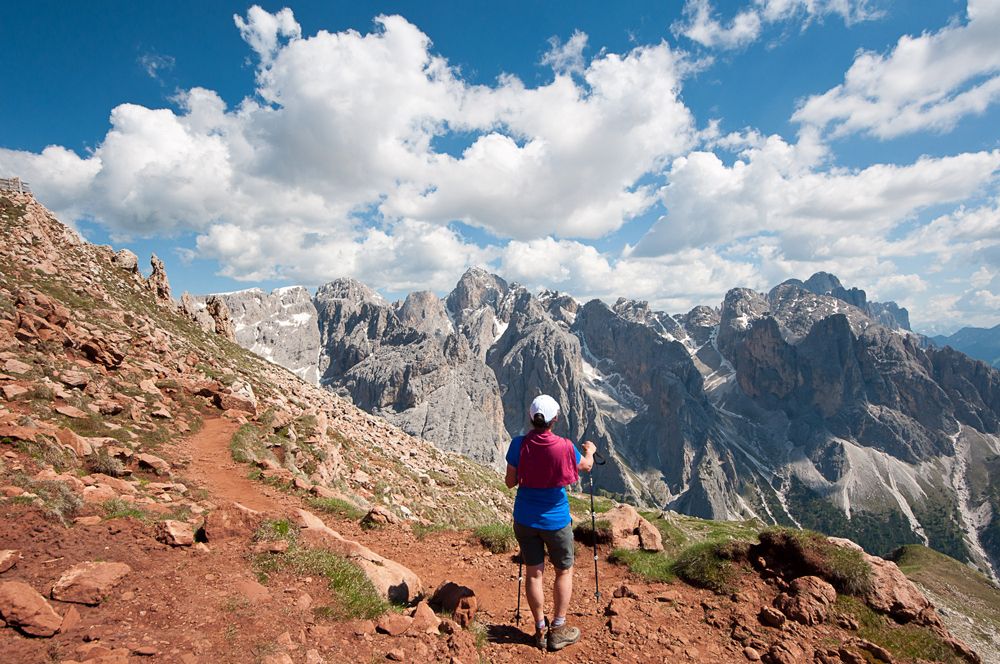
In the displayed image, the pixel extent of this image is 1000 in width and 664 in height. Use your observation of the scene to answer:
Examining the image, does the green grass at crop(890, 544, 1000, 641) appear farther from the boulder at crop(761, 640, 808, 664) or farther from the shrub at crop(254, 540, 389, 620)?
the shrub at crop(254, 540, 389, 620)

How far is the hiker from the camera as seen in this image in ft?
25.7

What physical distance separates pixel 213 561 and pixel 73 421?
10.7 metres

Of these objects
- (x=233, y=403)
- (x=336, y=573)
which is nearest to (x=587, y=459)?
(x=336, y=573)

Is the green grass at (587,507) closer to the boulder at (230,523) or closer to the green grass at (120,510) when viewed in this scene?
the boulder at (230,523)

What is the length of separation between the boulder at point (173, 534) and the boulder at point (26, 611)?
2.63m

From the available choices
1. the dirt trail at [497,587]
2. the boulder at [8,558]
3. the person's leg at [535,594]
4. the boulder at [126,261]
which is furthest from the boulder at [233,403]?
the boulder at [126,261]

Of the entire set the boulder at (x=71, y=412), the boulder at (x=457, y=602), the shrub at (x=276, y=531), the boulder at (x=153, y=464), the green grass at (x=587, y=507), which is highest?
the boulder at (x=71, y=412)

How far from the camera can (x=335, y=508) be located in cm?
1453

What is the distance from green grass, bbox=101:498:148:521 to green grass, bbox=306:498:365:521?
5.49 m

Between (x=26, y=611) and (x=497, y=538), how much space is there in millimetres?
10623

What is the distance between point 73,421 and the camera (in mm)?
14328

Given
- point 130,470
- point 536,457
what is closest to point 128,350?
point 130,470

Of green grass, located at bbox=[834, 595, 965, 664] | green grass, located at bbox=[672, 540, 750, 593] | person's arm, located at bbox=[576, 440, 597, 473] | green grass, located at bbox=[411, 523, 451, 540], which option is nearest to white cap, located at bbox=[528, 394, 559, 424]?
person's arm, located at bbox=[576, 440, 597, 473]

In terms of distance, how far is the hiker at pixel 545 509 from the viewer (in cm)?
784
